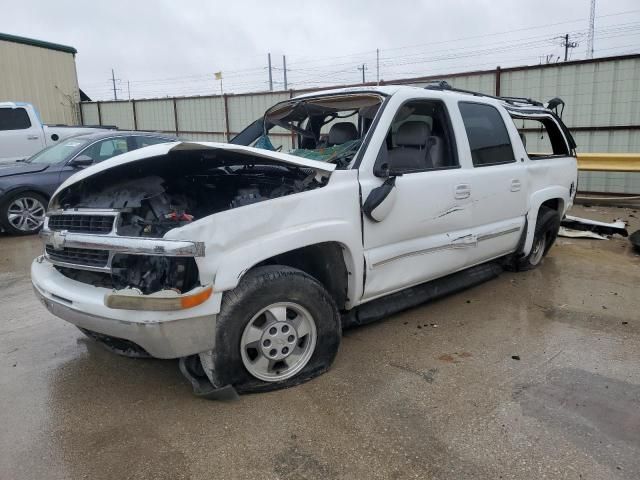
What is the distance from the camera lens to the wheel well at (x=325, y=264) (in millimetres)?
3355

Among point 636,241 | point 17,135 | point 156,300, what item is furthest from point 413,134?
point 17,135

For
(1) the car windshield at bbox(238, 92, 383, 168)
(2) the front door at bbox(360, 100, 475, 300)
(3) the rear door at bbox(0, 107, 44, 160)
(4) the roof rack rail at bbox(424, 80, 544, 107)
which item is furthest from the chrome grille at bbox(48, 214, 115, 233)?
(3) the rear door at bbox(0, 107, 44, 160)

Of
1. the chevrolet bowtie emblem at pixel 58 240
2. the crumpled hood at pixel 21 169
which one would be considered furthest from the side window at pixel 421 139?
the crumpled hood at pixel 21 169

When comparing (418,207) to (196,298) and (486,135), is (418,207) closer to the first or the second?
(486,135)

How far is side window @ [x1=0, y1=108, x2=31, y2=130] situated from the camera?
10.7 metres

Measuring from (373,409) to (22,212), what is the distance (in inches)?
283

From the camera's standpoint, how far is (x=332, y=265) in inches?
133

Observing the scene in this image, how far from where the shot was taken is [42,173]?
8.08 meters

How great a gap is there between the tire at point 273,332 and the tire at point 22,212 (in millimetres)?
6480

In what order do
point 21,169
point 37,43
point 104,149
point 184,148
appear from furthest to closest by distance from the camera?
point 37,43 → point 104,149 → point 21,169 → point 184,148

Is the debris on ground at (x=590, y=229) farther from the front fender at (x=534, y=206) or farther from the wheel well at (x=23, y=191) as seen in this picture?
the wheel well at (x=23, y=191)

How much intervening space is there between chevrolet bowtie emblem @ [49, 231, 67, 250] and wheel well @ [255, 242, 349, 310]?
1285 mm

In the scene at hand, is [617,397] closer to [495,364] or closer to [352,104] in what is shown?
[495,364]

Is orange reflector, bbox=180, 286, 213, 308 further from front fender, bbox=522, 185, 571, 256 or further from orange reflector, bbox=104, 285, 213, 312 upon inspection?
front fender, bbox=522, 185, 571, 256
